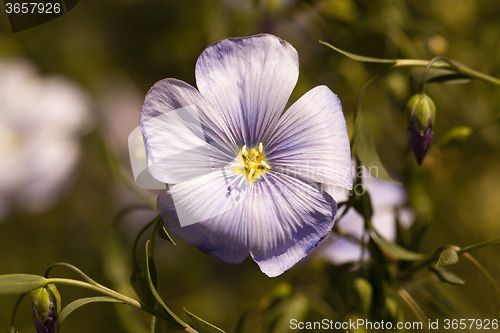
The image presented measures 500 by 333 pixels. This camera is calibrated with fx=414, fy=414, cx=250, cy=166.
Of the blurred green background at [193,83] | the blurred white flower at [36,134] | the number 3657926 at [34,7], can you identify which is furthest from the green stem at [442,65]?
the blurred white flower at [36,134]

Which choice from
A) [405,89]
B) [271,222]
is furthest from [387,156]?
[271,222]

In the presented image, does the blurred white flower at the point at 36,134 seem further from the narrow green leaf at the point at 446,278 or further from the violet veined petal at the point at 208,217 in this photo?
the narrow green leaf at the point at 446,278

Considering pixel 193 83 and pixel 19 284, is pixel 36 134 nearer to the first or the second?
pixel 193 83

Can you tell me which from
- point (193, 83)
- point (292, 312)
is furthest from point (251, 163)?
point (193, 83)

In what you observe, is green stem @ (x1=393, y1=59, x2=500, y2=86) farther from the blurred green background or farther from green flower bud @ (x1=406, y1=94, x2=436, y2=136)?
the blurred green background

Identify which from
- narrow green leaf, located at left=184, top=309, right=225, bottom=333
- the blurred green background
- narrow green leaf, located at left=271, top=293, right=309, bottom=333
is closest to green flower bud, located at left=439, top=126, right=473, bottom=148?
the blurred green background

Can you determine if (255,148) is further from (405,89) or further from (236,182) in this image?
(405,89)
